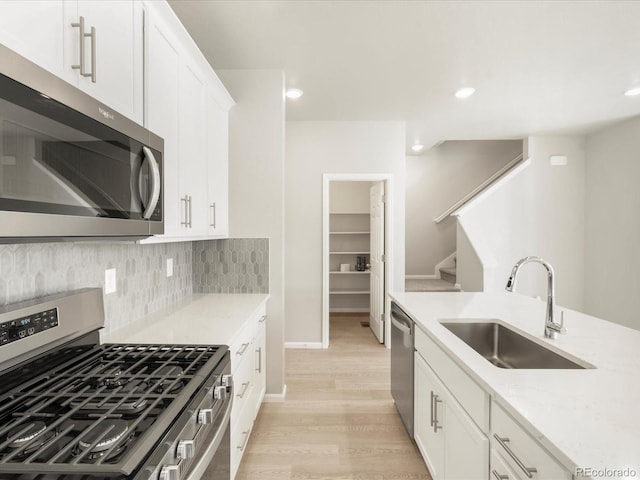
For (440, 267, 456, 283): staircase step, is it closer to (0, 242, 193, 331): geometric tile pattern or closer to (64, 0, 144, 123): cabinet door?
(0, 242, 193, 331): geometric tile pattern

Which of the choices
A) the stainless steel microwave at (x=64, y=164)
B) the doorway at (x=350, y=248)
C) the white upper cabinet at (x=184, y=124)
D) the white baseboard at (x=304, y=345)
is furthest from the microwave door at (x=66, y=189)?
the doorway at (x=350, y=248)

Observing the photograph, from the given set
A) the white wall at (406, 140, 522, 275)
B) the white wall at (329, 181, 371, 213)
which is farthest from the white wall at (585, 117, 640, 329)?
the white wall at (329, 181, 371, 213)

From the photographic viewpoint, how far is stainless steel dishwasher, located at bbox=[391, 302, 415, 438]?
2297 millimetres

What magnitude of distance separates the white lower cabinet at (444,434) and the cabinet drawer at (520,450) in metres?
0.12

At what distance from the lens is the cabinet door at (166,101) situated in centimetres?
159

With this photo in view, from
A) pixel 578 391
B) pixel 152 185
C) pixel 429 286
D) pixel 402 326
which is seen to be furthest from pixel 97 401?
pixel 429 286

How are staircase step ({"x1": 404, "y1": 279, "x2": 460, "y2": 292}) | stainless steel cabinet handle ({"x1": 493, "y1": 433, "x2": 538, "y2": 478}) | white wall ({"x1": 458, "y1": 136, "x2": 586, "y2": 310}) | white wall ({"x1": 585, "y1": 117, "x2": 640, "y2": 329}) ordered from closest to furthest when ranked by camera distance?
1. stainless steel cabinet handle ({"x1": 493, "y1": 433, "x2": 538, "y2": 478})
2. white wall ({"x1": 585, "y1": 117, "x2": 640, "y2": 329})
3. white wall ({"x1": 458, "y1": 136, "x2": 586, "y2": 310})
4. staircase step ({"x1": 404, "y1": 279, "x2": 460, "y2": 292})

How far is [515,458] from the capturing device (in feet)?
3.46

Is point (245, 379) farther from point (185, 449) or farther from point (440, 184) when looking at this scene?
point (440, 184)

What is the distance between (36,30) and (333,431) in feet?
8.55

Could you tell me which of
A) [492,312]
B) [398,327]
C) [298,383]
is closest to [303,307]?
[298,383]

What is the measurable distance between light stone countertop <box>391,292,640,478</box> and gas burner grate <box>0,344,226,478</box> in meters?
0.93

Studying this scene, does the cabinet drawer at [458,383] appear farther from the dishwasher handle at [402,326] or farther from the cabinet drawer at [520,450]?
the dishwasher handle at [402,326]

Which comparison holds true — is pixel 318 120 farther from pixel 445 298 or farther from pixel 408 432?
pixel 408 432
